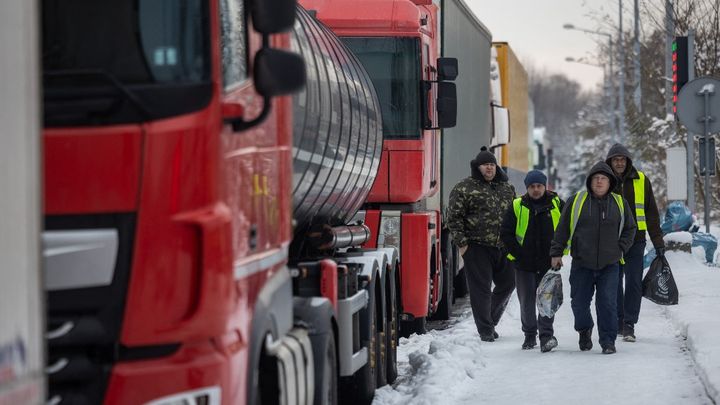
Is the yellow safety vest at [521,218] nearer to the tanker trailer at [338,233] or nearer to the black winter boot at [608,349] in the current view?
the black winter boot at [608,349]

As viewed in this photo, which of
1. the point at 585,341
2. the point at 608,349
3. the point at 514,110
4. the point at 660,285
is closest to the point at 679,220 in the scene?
Answer: the point at 514,110

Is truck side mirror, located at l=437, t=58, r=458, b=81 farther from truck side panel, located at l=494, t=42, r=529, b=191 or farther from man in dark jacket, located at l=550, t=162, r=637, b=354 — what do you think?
truck side panel, located at l=494, t=42, r=529, b=191

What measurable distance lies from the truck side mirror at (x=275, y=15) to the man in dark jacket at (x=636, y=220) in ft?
26.8

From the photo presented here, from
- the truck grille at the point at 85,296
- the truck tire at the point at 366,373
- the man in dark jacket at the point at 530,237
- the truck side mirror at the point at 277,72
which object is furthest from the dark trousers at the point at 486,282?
the truck grille at the point at 85,296

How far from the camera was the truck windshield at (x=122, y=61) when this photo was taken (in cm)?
561

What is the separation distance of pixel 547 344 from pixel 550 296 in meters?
0.43

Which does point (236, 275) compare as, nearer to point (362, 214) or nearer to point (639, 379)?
point (639, 379)

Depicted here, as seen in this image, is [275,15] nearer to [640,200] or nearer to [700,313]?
[640,200]

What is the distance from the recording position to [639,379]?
11.5 metres

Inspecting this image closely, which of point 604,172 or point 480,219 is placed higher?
point 604,172

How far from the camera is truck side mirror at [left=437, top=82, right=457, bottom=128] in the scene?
14.6m

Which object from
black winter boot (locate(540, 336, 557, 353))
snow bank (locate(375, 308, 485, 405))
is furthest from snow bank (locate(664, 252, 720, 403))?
snow bank (locate(375, 308, 485, 405))

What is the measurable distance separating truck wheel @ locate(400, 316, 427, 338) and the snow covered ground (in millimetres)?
117

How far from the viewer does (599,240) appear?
13.2 metres
